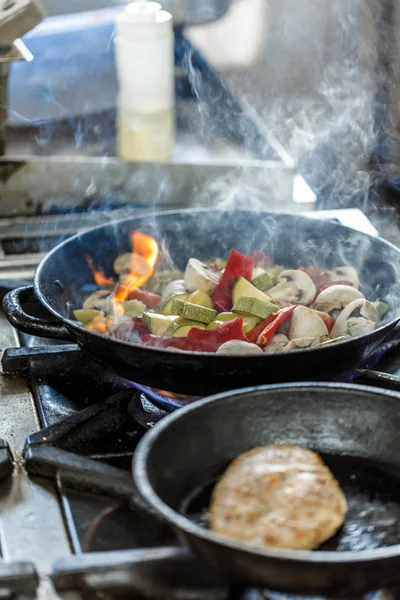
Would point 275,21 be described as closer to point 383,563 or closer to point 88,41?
point 88,41

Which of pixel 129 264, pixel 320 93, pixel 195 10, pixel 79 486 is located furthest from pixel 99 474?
pixel 320 93

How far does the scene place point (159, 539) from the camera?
1431mm

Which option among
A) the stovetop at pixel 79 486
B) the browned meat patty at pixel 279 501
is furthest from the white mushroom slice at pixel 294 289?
the browned meat patty at pixel 279 501

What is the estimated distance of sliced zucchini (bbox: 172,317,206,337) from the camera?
186 cm

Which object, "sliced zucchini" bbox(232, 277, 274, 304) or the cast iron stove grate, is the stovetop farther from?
"sliced zucchini" bbox(232, 277, 274, 304)

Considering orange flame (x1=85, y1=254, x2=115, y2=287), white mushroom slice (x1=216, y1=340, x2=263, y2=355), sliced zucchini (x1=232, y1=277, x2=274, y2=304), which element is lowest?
orange flame (x1=85, y1=254, x2=115, y2=287)

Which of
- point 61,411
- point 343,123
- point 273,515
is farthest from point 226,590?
point 343,123

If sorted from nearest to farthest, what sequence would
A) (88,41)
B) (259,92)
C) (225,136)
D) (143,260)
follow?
(143,260) < (225,136) < (88,41) < (259,92)

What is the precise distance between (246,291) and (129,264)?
0.39 metres

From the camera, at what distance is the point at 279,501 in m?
1.28

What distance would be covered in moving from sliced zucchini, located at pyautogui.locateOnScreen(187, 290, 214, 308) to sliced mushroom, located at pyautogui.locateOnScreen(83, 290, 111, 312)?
22cm

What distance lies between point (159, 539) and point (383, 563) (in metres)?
0.46

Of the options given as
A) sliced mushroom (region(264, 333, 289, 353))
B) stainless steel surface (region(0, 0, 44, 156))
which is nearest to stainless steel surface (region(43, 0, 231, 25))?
stainless steel surface (region(0, 0, 44, 156))

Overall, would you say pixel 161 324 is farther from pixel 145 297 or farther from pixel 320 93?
pixel 320 93
